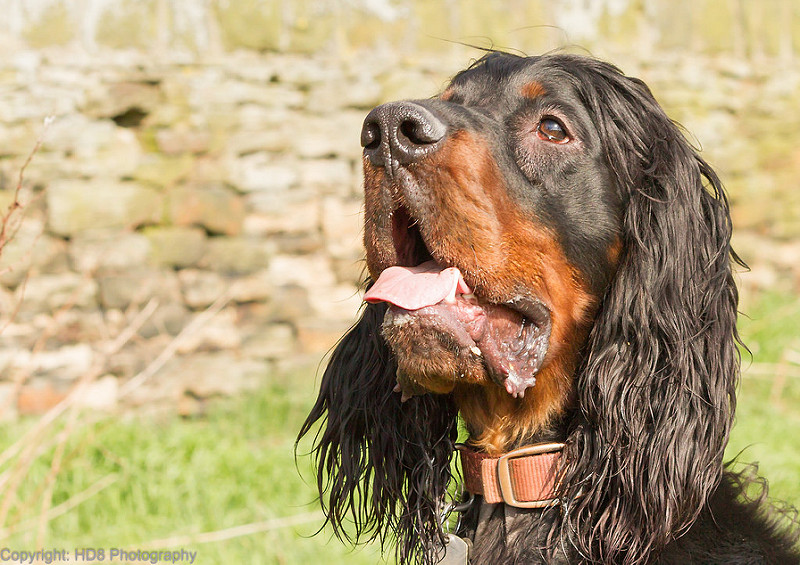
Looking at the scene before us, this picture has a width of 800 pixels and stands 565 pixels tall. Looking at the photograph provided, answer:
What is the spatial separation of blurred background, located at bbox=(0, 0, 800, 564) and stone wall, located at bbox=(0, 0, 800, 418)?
13mm

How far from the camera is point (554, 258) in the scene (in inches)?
85.0

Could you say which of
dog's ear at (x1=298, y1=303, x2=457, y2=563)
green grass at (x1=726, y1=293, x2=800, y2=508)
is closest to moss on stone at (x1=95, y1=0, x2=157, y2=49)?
dog's ear at (x1=298, y1=303, x2=457, y2=563)

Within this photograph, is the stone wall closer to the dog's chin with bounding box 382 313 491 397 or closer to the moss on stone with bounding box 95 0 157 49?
the moss on stone with bounding box 95 0 157 49

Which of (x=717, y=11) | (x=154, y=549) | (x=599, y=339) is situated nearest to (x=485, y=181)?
(x=599, y=339)

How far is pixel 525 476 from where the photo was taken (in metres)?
2.20

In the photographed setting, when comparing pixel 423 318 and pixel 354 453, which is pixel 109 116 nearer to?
pixel 354 453

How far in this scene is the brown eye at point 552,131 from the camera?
2.24 metres

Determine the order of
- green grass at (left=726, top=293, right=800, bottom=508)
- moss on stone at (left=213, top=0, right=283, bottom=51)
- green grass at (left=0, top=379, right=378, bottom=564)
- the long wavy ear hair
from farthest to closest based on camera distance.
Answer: moss on stone at (left=213, top=0, right=283, bottom=51), green grass at (left=726, top=293, right=800, bottom=508), green grass at (left=0, top=379, right=378, bottom=564), the long wavy ear hair

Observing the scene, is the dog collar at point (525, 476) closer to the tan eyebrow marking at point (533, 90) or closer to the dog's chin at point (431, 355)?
the dog's chin at point (431, 355)

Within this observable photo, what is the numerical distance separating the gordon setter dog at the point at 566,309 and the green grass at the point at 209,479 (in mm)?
1358

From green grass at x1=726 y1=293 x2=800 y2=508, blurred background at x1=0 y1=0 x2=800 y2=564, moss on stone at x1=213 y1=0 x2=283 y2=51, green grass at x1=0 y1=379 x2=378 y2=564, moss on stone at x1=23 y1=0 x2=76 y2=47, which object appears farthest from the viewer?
moss on stone at x1=213 y1=0 x2=283 y2=51

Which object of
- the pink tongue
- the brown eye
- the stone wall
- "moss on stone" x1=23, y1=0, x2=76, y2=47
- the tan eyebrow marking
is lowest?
the stone wall

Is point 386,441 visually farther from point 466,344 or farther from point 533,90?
point 533,90

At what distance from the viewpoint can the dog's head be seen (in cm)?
203
